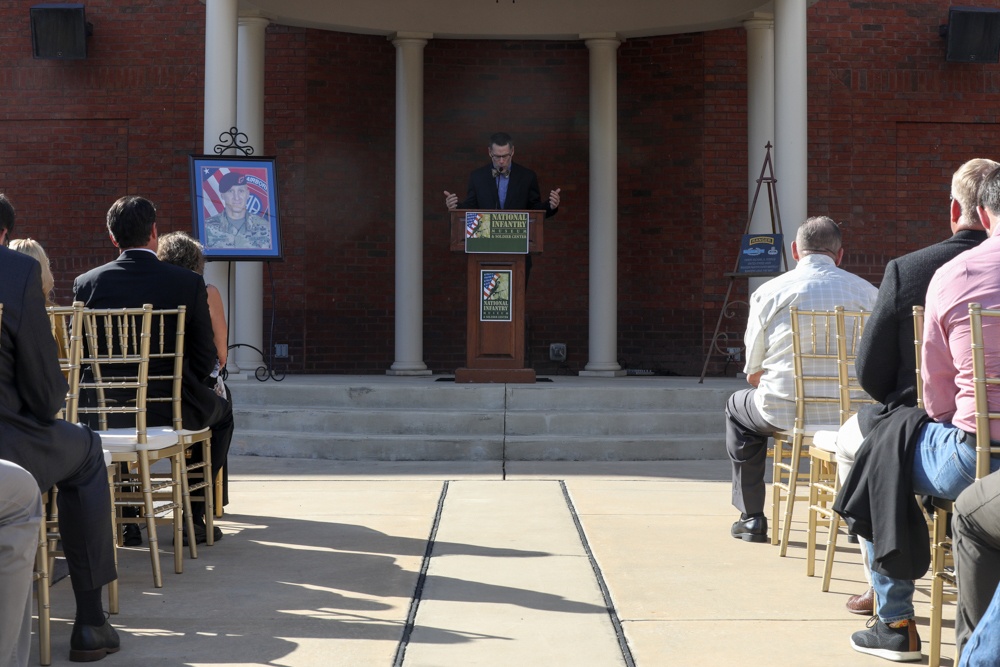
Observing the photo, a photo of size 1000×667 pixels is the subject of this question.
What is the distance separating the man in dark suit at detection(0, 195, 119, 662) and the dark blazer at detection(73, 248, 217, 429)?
1.08 metres

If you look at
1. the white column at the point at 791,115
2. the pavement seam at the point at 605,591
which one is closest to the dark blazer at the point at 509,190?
the white column at the point at 791,115

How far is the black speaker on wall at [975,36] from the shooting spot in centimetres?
966

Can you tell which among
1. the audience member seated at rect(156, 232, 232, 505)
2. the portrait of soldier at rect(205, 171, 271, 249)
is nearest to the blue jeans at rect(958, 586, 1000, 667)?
the audience member seated at rect(156, 232, 232, 505)

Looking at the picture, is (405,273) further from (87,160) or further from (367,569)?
(367,569)

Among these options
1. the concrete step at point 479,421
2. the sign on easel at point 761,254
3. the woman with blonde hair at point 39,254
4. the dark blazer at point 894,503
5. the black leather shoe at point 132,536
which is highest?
the sign on easel at point 761,254

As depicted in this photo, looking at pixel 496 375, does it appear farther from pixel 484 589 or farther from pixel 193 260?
pixel 484 589

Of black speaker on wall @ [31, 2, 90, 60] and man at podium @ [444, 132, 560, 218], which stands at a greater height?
black speaker on wall @ [31, 2, 90, 60]

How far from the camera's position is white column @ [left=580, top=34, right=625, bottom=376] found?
9.31 m

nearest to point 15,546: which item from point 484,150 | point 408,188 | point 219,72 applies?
point 219,72

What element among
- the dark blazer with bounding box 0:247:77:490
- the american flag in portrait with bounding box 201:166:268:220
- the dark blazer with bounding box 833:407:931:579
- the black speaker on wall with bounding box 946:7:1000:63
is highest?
the black speaker on wall with bounding box 946:7:1000:63

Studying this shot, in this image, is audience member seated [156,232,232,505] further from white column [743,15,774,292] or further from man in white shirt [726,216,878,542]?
white column [743,15,774,292]

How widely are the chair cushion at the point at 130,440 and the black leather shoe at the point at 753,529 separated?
89.4 inches

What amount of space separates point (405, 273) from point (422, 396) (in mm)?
2285

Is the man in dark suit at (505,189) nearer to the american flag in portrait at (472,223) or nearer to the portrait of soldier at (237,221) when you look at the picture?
the american flag in portrait at (472,223)
